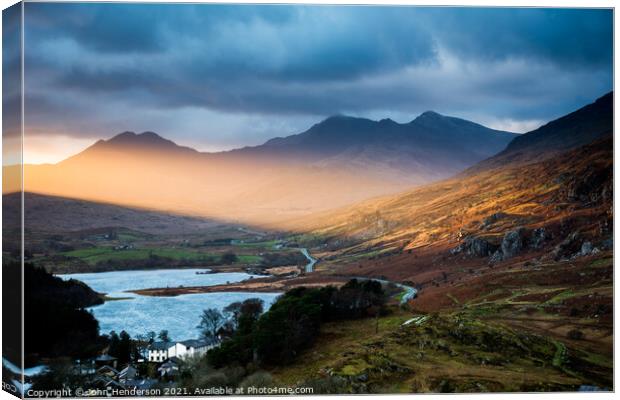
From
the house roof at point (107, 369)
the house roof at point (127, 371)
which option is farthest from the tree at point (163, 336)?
the house roof at point (107, 369)

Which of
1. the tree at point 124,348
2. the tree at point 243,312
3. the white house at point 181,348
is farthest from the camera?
the tree at point 243,312

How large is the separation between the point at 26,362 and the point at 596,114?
1490 cm

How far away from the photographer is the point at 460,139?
17266mm

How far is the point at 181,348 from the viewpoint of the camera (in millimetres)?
15492

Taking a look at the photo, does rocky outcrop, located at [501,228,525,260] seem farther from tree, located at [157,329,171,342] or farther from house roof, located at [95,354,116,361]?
house roof, located at [95,354,116,361]

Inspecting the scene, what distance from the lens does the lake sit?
1595 cm

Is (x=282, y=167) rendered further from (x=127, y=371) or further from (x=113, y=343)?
(x=127, y=371)

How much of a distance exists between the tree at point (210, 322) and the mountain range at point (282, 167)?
11.4 feet

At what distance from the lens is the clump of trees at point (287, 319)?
49.2 ft

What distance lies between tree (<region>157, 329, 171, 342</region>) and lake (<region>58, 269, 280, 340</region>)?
4.4 inches

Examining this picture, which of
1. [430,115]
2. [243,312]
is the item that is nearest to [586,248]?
[430,115]

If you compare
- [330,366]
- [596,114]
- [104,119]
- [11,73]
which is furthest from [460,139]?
[11,73]

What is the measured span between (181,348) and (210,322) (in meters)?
1.06

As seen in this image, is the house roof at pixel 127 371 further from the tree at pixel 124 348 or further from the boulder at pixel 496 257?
the boulder at pixel 496 257
